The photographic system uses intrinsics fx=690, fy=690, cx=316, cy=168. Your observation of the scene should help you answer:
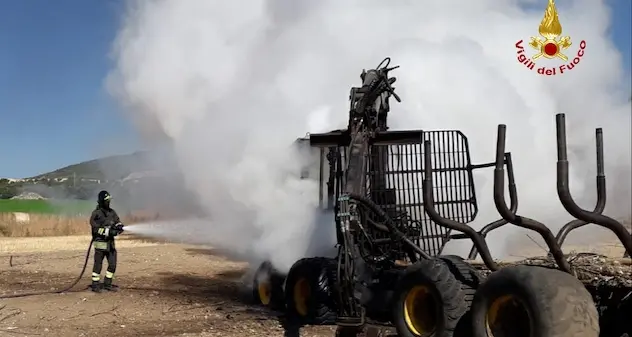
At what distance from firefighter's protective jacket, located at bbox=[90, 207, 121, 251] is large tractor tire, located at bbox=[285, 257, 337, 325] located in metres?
4.23

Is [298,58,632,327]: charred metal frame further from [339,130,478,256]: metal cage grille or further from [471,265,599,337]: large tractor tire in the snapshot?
[471,265,599,337]: large tractor tire

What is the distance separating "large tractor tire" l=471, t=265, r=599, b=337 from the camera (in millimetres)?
4625

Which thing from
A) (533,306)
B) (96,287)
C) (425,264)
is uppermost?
(425,264)

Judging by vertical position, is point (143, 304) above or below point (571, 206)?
below

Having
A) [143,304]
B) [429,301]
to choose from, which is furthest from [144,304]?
[429,301]

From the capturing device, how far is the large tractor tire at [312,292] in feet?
29.6

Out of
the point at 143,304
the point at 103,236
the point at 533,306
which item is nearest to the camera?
the point at 533,306

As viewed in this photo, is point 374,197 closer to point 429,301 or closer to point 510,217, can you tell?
point 429,301

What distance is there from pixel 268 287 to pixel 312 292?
180 cm

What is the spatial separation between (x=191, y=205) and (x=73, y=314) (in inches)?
311

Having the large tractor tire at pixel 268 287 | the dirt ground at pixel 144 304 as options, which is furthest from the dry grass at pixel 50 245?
the large tractor tire at pixel 268 287

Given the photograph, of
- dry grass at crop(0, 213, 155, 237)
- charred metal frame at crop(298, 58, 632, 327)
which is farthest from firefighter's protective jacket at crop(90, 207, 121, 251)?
dry grass at crop(0, 213, 155, 237)

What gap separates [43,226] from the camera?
3259cm

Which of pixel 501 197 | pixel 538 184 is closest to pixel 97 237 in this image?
pixel 501 197
